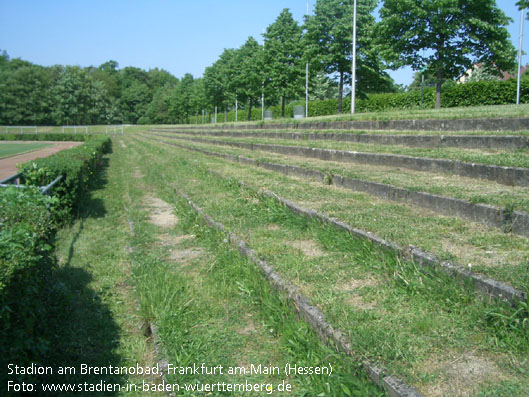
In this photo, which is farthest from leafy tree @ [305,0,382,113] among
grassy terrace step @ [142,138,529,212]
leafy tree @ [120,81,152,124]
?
leafy tree @ [120,81,152,124]

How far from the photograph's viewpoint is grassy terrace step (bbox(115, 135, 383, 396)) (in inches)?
97.0

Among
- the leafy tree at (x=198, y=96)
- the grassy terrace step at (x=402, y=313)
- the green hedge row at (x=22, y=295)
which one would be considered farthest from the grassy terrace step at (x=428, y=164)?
the leafy tree at (x=198, y=96)

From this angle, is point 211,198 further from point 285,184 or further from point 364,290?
point 364,290

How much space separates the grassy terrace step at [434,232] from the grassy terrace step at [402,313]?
222 millimetres

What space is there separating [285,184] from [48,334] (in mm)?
4583

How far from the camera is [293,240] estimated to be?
4.46 metres

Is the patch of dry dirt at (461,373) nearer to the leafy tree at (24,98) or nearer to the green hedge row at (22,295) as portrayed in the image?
the green hedge row at (22,295)

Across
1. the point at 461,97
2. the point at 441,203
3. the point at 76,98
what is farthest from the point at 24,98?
the point at 441,203

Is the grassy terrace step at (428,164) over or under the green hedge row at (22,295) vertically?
over

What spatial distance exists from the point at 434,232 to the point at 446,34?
18976mm

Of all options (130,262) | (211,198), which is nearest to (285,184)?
(211,198)

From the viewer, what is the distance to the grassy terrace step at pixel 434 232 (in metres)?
2.78

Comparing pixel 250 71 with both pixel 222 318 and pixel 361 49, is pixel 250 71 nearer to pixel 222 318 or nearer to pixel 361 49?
pixel 361 49

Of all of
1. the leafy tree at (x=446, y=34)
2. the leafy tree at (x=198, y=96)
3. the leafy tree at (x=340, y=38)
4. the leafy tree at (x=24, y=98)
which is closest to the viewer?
the leafy tree at (x=446, y=34)
